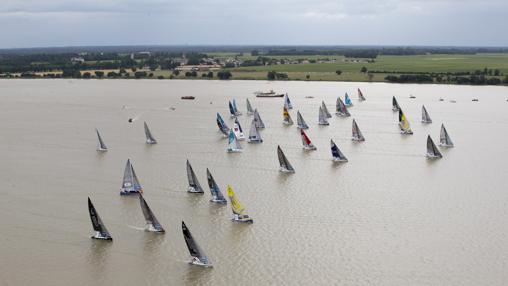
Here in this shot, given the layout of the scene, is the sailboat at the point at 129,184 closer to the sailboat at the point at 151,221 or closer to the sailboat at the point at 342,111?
the sailboat at the point at 151,221

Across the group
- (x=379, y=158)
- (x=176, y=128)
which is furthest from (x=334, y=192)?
(x=176, y=128)

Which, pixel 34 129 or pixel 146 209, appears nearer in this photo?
pixel 146 209

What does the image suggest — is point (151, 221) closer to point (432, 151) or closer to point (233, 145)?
point (233, 145)

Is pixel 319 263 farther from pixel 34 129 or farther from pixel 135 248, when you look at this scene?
pixel 34 129

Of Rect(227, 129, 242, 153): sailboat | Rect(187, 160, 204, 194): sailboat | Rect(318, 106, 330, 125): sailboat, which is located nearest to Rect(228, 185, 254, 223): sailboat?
Rect(187, 160, 204, 194): sailboat

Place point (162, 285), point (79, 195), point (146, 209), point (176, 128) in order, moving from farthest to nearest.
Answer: point (176, 128) < point (79, 195) < point (146, 209) < point (162, 285)

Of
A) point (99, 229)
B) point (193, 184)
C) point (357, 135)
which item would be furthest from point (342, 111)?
point (99, 229)
